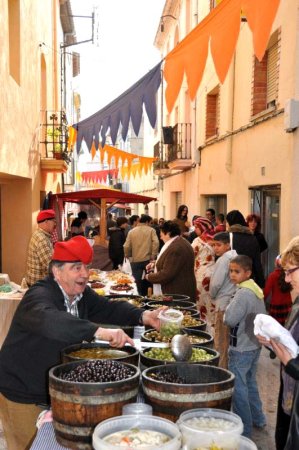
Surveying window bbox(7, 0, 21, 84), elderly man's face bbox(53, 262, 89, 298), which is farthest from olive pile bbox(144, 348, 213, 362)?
window bbox(7, 0, 21, 84)

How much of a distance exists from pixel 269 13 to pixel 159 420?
3.80 m

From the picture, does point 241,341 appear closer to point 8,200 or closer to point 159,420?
point 159,420

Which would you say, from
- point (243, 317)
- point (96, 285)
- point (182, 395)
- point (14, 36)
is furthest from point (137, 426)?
point (14, 36)

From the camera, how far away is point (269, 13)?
4.50 m

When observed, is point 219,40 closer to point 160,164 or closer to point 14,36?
point 14,36

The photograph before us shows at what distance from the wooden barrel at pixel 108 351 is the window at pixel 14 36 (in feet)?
21.5

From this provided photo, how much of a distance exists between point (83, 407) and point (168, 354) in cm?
83

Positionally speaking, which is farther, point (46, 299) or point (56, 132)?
point (56, 132)

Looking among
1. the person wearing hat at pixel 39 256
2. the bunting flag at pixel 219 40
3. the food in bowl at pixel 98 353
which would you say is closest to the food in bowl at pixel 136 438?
the food in bowl at pixel 98 353

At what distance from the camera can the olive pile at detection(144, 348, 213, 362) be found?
2870mm

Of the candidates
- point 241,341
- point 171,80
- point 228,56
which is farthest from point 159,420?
point 171,80

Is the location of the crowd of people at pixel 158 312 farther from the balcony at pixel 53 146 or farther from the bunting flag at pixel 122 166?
the bunting flag at pixel 122 166

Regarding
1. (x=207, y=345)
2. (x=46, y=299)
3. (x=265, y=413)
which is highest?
(x=46, y=299)

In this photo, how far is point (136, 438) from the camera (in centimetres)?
203
